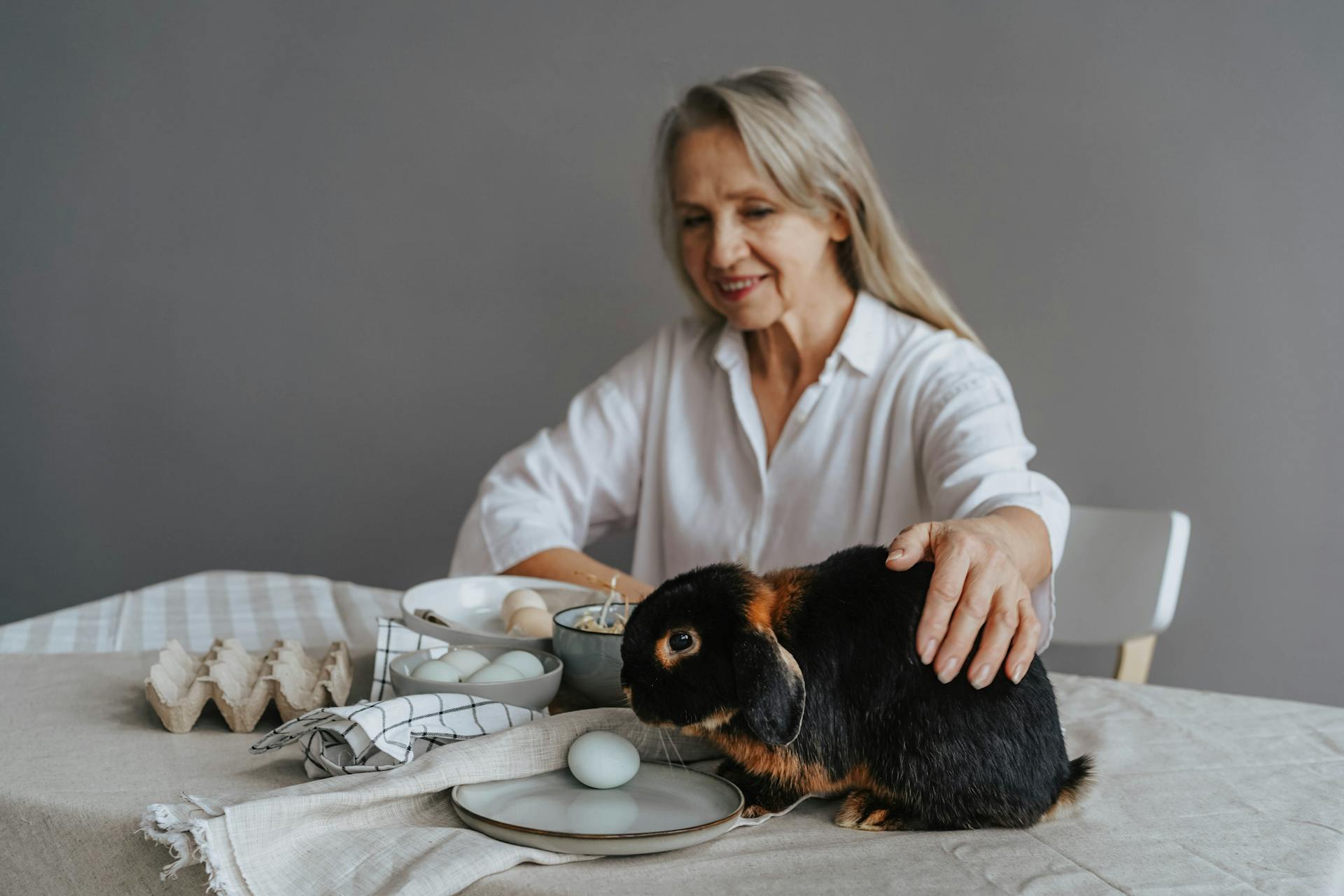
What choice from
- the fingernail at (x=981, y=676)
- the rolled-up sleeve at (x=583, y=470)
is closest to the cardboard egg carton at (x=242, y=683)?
the fingernail at (x=981, y=676)

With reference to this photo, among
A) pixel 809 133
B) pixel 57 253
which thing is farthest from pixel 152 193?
pixel 809 133

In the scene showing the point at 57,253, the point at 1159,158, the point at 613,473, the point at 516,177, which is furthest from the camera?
the point at 57,253

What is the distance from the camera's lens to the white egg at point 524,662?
0.88 meters

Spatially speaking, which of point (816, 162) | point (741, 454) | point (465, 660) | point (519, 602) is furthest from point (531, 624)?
point (816, 162)

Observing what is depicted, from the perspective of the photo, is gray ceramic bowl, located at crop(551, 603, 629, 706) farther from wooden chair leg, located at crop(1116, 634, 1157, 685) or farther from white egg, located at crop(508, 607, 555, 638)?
wooden chair leg, located at crop(1116, 634, 1157, 685)

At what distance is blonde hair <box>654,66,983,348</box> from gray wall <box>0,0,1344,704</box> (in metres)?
0.45

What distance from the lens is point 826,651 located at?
71 cm

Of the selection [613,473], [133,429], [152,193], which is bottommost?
[133,429]

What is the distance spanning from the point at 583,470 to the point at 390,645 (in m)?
0.86

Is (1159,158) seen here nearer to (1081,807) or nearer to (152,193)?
(1081,807)

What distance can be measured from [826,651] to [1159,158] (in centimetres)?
165

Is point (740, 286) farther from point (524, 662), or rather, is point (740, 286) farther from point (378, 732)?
point (378, 732)

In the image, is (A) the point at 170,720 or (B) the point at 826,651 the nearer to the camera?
(B) the point at 826,651

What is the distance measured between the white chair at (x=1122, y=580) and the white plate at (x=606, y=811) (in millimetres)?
1112
